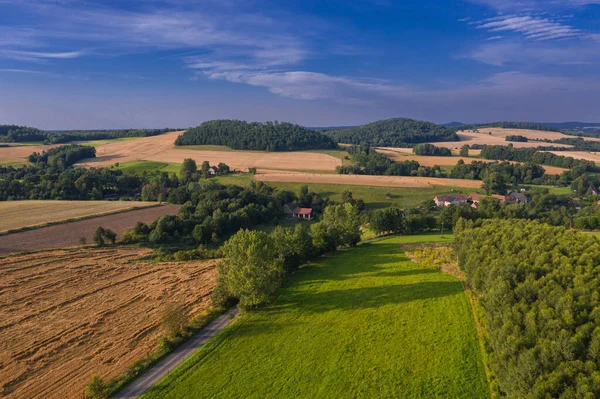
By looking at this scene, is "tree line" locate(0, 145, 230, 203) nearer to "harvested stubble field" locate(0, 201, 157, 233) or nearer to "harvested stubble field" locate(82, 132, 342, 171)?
"harvested stubble field" locate(0, 201, 157, 233)

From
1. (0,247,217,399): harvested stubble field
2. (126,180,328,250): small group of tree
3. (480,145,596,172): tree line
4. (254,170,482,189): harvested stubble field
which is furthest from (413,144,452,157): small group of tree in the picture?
(0,247,217,399): harvested stubble field

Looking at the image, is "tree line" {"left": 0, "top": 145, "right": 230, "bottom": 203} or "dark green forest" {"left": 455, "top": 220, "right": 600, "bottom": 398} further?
"tree line" {"left": 0, "top": 145, "right": 230, "bottom": 203}

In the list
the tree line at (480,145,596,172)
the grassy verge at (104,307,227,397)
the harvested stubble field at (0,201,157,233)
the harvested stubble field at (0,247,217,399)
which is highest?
the tree line at (480,145,596,172)

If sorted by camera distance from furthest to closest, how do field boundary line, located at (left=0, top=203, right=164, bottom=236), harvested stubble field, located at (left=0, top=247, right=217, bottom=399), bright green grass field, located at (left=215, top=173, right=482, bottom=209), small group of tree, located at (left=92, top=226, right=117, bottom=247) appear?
bright green grass field, located at (left=215, top=173, right=482, bottom=209), field boundary line, located at (left=0, top=203, right=164, bottom=236), small group of tree, located at (left=92, top=226, right=117, bottom=247), harvested stubble field, located at (left=0, top=247, right=217, bottom=399)

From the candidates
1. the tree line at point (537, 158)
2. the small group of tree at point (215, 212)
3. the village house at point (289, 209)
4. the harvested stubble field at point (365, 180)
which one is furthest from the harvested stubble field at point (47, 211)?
the tree line at point (537, 158)

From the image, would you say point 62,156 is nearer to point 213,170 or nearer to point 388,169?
point 213,170

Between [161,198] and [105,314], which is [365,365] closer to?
[105,314]
